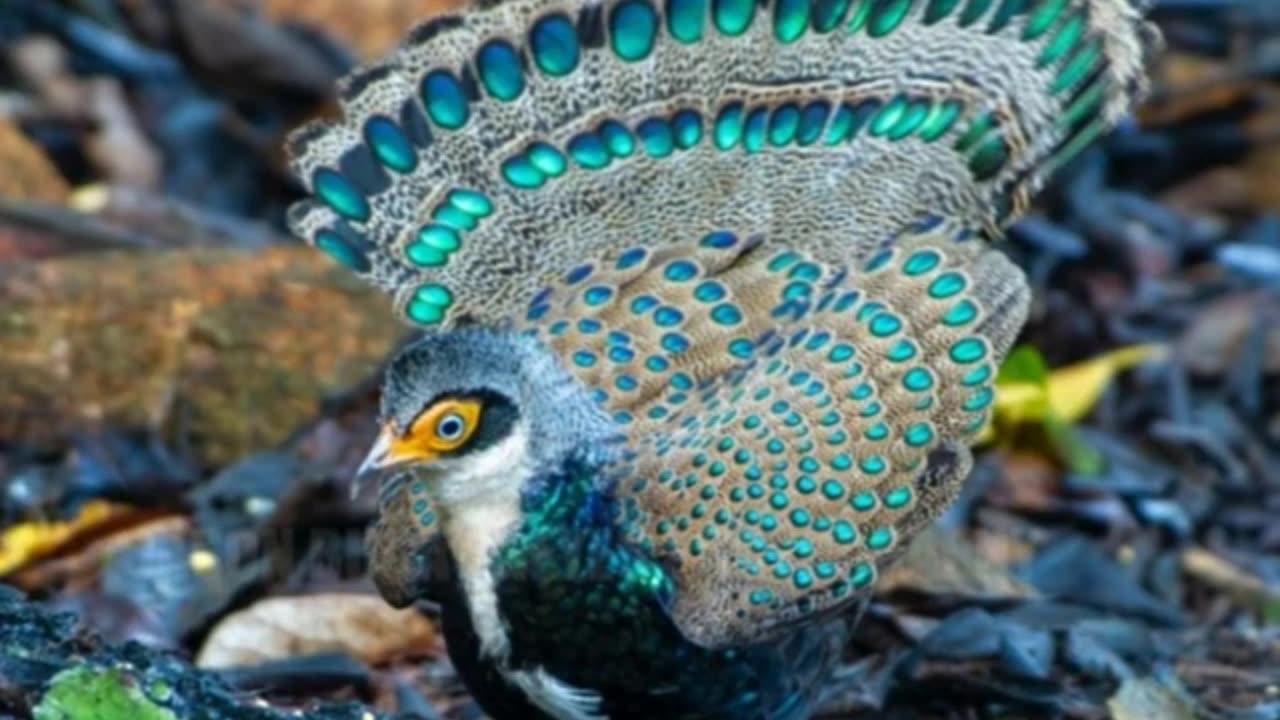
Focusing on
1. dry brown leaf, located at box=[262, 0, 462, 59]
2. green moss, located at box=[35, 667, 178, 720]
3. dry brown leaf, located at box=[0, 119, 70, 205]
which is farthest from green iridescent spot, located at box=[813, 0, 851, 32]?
dry brown leaf, located at box=[262, 0, 462, 59]

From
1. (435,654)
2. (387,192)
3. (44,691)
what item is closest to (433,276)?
(387,192)

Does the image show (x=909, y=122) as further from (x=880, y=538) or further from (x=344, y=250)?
(x=344, y=250)

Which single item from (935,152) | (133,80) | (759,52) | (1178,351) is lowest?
(1178,351)

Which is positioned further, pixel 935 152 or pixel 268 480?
pixel 268 480

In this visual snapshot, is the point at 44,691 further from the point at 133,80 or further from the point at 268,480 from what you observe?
the point at 133,80

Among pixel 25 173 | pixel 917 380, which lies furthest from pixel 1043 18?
pixel 25 173

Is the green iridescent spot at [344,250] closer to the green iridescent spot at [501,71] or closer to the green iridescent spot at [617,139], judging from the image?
the green iridescent spot at [501,71]
